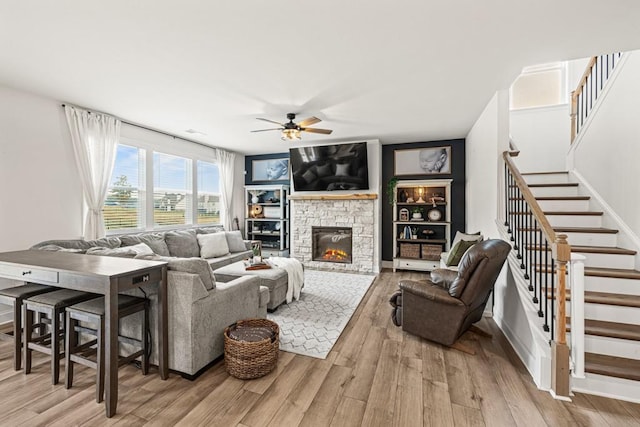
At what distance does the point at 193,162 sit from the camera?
574 cm

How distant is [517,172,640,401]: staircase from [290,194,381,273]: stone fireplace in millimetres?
2859

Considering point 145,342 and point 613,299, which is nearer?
point 145,342

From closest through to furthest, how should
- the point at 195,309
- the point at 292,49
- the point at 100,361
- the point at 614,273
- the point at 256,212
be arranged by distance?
the point at 100,361 → the point at 195,309 → the point at 292,49 → the point at 614,273 → the point at 256,212

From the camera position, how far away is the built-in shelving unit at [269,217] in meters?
6.57

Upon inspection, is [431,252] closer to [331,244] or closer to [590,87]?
[331,244]

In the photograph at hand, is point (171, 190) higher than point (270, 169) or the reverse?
the reverse

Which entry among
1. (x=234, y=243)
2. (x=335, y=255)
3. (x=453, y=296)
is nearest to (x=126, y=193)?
(x=234, y=243)

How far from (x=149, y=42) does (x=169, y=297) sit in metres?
2.04

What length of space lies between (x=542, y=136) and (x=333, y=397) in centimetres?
509

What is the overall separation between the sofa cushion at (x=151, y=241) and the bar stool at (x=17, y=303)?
1.64 meters

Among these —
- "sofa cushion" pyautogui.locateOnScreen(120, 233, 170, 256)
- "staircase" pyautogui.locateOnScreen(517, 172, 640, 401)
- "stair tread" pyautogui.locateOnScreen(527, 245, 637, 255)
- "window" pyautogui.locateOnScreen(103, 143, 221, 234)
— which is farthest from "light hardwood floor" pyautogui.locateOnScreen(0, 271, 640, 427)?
"window" pyautogui.locateOnScreen(103, 143, 221, 234)

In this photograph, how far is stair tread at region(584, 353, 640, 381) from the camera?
6.41 ft

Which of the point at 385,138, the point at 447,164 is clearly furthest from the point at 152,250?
the point at 447,164

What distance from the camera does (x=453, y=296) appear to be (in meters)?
2.54
